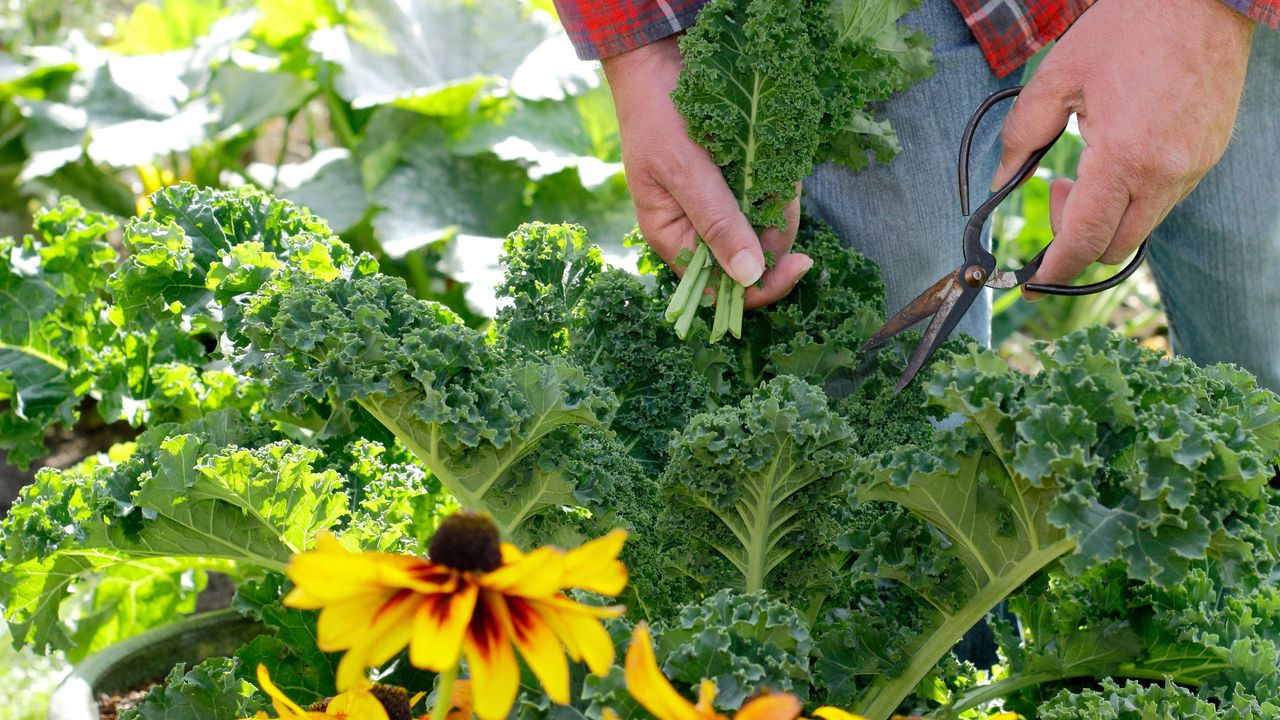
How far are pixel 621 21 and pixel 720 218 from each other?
35 cm

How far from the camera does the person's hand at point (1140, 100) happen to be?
1.63 m

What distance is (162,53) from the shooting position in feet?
15.9

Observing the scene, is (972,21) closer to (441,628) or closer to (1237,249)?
(1237,249)

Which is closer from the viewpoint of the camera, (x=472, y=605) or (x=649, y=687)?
(x=472, y=605)

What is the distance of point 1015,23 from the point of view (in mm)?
2117

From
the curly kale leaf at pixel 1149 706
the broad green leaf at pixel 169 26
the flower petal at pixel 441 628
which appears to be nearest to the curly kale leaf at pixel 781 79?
the curly kale leaf at pixel 1149 706

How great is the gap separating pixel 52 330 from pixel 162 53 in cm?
289

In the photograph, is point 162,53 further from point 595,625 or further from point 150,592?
point 595,625

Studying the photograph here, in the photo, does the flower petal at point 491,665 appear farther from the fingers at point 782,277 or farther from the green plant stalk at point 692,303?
the fingers at point 782,277

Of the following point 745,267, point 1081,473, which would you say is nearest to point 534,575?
point 1081,473

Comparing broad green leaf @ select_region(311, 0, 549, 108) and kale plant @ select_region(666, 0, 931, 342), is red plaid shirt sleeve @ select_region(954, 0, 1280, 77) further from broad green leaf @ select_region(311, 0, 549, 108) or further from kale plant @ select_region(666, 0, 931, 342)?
broad green leaf @ select_region(311, 0, 549, 108)

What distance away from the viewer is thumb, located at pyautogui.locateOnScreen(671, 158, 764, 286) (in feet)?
6.23

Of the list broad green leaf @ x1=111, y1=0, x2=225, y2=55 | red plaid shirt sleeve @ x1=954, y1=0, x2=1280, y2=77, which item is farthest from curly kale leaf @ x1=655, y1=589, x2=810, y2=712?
broad green leaf @ x1=111, y1=0, x2=225, y2=55

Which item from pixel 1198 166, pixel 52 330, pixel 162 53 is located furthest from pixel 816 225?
pixel 162 53
